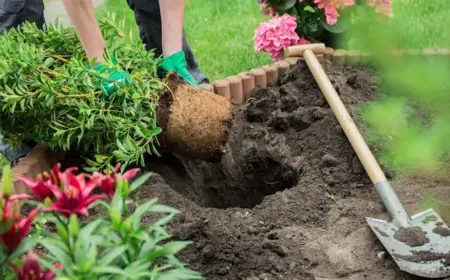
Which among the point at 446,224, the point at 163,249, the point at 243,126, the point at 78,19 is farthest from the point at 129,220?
the point at 243,126

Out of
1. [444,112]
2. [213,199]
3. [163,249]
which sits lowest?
[213,199]

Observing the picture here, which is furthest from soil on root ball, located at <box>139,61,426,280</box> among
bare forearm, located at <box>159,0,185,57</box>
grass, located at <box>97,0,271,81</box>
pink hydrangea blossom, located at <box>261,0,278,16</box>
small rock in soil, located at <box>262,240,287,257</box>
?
grass, located at <box>97,0,271,81</box>

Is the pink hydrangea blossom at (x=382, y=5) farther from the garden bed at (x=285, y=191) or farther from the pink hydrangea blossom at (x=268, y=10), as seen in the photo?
the pink hydrangea blossom at (x=268, y=10)

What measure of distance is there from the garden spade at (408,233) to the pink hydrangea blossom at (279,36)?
3.90 ft

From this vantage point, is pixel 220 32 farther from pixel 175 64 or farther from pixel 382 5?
pixel 175 64

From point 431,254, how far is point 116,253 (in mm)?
1234

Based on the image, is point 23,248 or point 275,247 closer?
point 23,248

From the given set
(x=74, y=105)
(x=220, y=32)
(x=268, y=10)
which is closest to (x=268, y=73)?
(x=268, y=10)

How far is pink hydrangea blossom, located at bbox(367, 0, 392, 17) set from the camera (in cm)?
391

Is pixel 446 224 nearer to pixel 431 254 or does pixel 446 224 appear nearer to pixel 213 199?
pixel 431 254

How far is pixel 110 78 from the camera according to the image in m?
2.92

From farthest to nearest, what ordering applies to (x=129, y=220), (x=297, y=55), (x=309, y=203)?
(x=297, y=55), (x=309, y=203), (x=129, y=220)

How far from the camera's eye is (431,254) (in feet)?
7.84

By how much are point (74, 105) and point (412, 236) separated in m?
1.36
